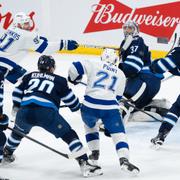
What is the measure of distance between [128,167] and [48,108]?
66cm

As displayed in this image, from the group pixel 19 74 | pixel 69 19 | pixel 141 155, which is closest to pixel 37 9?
pixel 69 19

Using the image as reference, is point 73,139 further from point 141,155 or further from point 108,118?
point 141,155

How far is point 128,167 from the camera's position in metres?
4.17

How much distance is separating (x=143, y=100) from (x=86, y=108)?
153 cm

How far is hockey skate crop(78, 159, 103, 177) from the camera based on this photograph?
4238 mm

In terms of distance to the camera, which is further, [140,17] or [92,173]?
[140,17]

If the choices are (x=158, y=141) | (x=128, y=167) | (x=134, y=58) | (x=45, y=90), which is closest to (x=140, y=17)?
(x=134, y=58)

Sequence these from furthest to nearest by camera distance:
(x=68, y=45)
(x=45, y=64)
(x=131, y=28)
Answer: (x=68, y=45), (x=131, y=28), (x=45, y=64)

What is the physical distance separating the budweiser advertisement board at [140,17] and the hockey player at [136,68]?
9.19 feet

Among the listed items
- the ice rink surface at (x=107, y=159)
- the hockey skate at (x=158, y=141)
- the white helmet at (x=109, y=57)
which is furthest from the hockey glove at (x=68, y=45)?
the white helmet at (x=109, y=57)

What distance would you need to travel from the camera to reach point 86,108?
4449mm

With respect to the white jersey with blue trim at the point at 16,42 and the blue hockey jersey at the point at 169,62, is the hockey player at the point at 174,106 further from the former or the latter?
the white jersey with blue trim at the point at 16,42

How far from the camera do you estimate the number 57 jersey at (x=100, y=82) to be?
4387 millimetres

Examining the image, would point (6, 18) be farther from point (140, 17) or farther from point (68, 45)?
point (68, 45)
